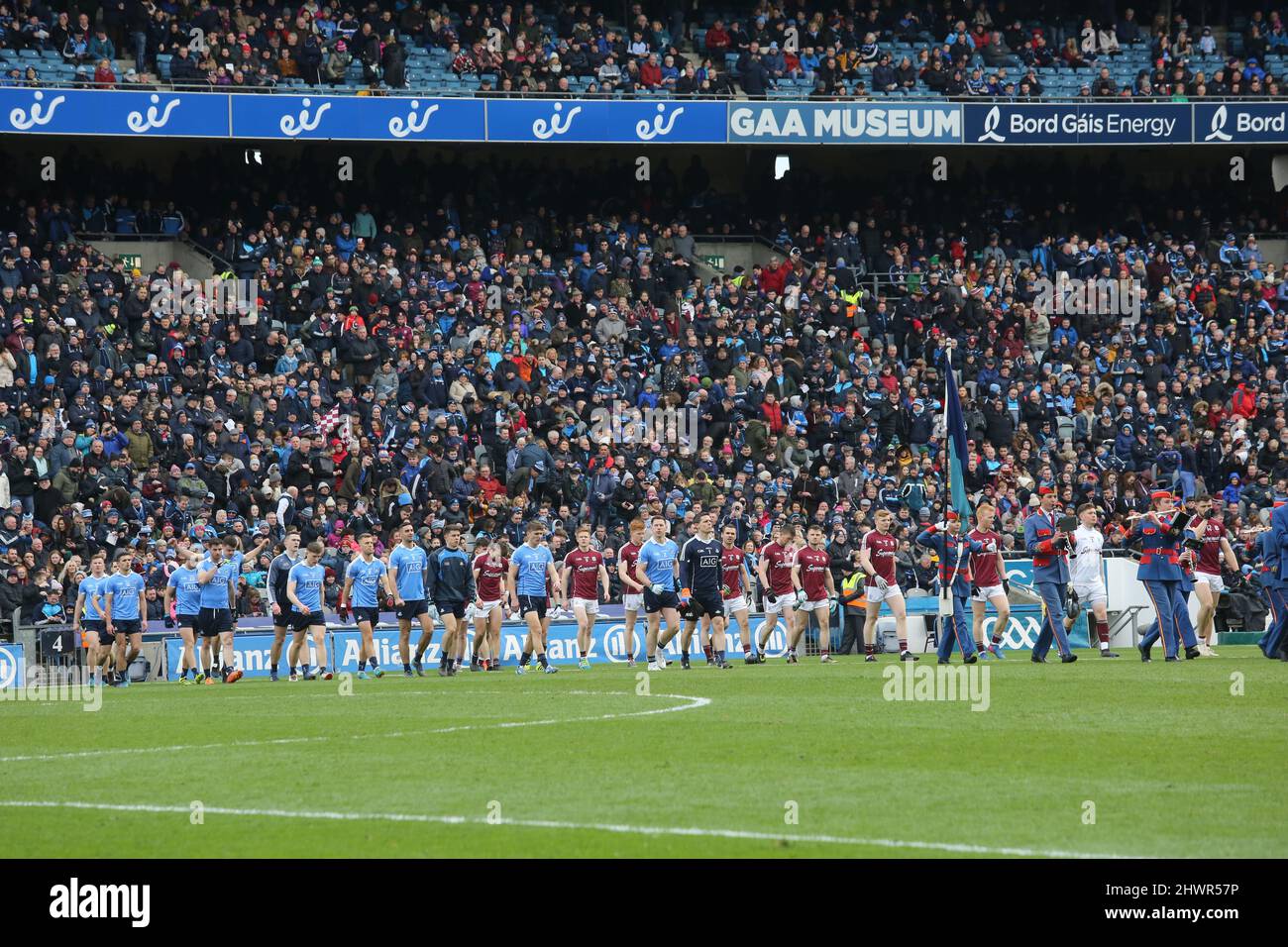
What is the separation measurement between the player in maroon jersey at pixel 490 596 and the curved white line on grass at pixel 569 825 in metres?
13.9

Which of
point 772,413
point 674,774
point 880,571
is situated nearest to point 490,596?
point 880,571

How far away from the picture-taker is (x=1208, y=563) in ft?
78.3

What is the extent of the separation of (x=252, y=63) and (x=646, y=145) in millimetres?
9799

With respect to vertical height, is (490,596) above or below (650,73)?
below

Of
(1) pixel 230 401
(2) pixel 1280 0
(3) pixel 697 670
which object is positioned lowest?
(3) pixel 697 670

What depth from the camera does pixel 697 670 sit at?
2336 cm

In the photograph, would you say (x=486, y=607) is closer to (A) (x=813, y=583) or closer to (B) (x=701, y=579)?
(B) (x=701, y=579)

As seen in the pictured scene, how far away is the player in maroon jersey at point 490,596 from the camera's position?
2477 centimetres

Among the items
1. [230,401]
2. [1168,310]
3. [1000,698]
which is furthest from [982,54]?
[1000,698]

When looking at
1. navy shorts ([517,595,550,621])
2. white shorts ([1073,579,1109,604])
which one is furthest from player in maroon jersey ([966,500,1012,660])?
navy shorts ([517,595,550,621])

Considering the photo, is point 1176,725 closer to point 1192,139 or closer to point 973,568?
point 973,568

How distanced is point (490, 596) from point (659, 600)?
8.22 feet

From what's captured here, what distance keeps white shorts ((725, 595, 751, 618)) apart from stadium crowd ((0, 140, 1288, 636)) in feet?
4.84
